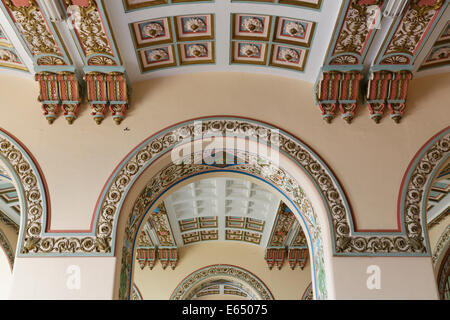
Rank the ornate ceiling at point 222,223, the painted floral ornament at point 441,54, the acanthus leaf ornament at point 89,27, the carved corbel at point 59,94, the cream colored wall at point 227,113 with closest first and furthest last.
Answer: the acanthus leaf ornament at point 89,27 < the cream colored wall at point 227,113 < the painted floral ornament at point 441,54 < the carved corbel at point 59,94 < the ornate ceiling at point 222,223

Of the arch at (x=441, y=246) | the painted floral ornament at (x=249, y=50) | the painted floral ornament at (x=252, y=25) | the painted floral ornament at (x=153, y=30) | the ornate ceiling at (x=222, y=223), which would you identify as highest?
the painted floral ornament at (x=249, y=50)

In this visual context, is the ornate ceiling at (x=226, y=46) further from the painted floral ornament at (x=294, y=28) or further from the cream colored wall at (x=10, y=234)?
the cream colored wall at (x=10, y=234)

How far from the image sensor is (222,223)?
12383 millimetres

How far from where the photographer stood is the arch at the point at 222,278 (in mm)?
12828

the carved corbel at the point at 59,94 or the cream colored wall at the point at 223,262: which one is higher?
the carved corbel at the point at 59,94

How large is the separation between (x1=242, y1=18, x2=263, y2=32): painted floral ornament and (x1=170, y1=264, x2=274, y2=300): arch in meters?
8.51

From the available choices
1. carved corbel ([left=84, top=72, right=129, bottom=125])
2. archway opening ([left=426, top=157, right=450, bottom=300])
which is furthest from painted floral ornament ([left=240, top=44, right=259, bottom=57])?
archway opening ([left=426, top=157, right=450, bottom=300])

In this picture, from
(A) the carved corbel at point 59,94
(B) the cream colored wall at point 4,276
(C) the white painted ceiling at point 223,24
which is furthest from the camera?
(B) the cream colored wall at point 4,276

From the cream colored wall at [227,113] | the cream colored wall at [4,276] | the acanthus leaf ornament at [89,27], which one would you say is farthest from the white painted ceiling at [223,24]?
the cream colored wall at [4,276]

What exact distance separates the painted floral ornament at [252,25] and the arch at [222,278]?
8.51m

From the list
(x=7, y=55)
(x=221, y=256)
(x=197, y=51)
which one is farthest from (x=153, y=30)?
(x=221, y=256)

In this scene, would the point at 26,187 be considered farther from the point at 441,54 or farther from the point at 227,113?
the point at 441,54
